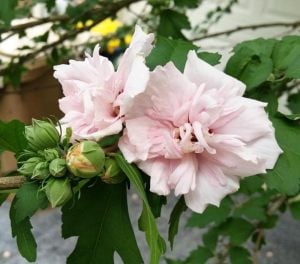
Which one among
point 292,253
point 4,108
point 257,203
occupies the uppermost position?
point 257,203

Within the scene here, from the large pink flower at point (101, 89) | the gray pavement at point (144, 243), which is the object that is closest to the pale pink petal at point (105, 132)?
the large pink flower at point (101, 89)

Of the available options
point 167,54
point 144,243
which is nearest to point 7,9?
point 167,54

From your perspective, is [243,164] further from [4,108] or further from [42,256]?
[4,108]

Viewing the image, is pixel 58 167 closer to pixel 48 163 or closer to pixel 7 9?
pixel 48 163

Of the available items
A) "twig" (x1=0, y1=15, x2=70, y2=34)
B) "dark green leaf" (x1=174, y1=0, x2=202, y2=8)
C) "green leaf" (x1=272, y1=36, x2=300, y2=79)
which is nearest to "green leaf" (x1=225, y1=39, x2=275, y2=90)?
"green leaf" (x1=272, y1=36, x2=300, y2=79)

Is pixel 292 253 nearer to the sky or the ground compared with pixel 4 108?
nearer to the ground

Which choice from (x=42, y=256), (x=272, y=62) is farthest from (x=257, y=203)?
(x=42, y=256)

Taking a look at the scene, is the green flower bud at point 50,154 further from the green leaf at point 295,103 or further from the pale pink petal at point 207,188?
the green leaf at point 295,103
